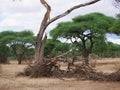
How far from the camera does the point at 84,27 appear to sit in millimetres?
44531

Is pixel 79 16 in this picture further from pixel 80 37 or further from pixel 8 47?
pixel 8 47

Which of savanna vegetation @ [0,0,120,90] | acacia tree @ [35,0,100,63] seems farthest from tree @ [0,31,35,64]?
acacia tree @ [35,0,100,63]

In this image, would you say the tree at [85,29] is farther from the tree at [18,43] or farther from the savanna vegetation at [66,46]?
the tree at [18,43]

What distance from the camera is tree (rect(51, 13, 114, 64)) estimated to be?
44.7 m

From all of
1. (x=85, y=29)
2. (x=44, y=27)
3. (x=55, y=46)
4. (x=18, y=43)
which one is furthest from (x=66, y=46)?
(x=44, y=27)

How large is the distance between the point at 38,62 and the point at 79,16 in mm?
26436

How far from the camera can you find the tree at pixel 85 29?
44688 mm

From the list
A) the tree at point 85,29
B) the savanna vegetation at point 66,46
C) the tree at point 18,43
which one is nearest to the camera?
the savanna vegetation at point 66,46

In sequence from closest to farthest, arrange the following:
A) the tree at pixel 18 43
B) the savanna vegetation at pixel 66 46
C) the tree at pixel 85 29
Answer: the savanna vegetation at pixel 66 46, the tree at pixel 85 29, the tree at pixel 18 43

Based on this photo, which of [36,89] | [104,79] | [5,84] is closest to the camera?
[36,89]

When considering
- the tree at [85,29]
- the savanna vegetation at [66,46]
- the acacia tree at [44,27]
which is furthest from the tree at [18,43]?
the acacia tree at [44,27]

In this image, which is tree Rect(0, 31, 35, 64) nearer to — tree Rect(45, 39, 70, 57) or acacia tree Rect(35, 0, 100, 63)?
tree Rect(45, 39, 70, 57)

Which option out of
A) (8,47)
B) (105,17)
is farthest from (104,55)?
(105,17)

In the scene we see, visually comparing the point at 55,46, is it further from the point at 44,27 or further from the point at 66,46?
the point at 44,27
